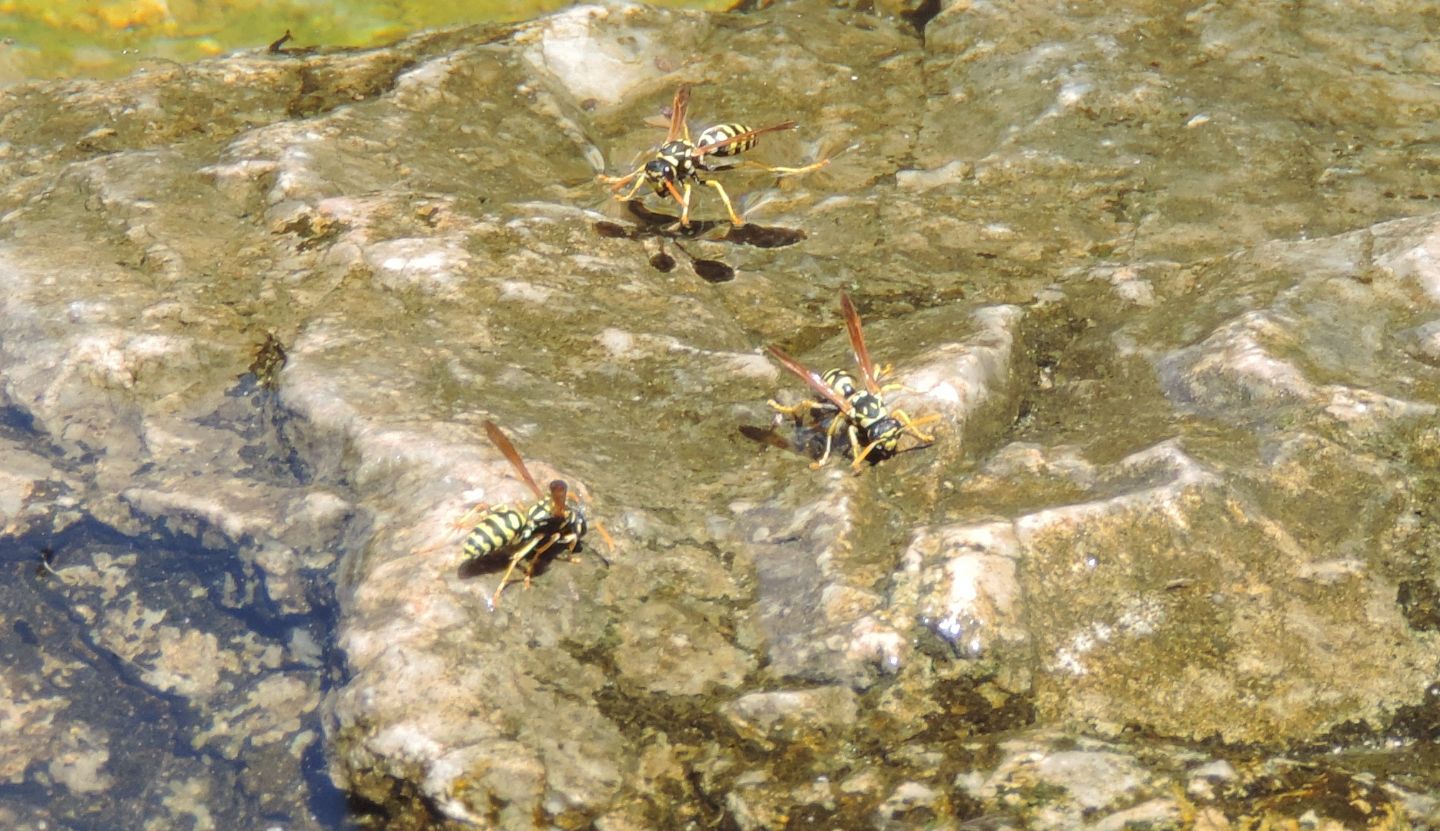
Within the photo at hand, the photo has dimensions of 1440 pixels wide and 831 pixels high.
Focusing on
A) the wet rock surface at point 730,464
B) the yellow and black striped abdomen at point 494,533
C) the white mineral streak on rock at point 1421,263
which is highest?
the white mineral streak on rock at point 1421,263

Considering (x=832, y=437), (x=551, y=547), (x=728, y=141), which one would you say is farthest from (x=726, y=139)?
(x=551, y=547)

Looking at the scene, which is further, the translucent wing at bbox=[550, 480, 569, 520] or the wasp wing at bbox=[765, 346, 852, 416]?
the wasp wing at bbox=[765, 346, 852, 416]

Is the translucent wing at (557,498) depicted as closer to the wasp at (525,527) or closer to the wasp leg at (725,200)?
the wasp at (525,527)

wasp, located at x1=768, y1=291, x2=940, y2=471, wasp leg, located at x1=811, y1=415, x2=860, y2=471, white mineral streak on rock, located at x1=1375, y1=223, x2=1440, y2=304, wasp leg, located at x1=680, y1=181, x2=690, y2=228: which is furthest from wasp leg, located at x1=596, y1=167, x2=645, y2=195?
white mineral streak on rock, located at x1=1375, y1=223, x2=1440, y2=304

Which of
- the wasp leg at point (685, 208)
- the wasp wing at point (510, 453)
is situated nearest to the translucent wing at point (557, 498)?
the wasp wing at point (510, 453)

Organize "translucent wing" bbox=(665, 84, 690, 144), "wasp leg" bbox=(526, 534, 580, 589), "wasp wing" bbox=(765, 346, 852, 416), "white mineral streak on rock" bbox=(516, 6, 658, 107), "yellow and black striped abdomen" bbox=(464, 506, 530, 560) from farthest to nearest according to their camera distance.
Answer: "white mineral streak on rock" bbox=(516, 6, 658, 107)
"translucent wing" bbox=(665, 84, 690, 144)
"wasp wing" bbox=(765, 346, 852, 416)
"wasp leg" bbox=(526, 534, 580, 589)
"yellow and black striped abdomen" bbox=(464, 506, 530, 560)

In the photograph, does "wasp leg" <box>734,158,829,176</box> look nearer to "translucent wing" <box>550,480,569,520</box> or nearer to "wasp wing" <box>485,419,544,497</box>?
"wasp wing" <box>485,419,544,497</box>

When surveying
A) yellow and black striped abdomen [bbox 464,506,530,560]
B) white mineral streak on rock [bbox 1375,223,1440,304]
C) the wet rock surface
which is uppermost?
white mineral streak on rock [bbox 1375,223,1440,304]

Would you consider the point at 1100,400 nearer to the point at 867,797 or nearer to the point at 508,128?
the point at 867,797
